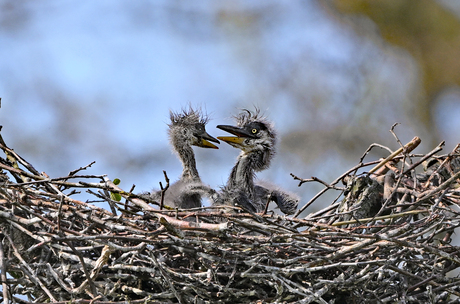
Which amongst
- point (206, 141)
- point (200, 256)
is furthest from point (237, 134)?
point (200, 256)

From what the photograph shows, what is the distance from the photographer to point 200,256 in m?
2.35

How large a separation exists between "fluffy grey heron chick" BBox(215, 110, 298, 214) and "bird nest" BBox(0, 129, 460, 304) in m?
0.87

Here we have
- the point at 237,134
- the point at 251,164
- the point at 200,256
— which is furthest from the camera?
the point at 237,134

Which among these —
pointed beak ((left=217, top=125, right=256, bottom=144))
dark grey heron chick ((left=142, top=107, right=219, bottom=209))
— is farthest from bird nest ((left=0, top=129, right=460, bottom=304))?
pointed beak ((left=217, top=125, right=256, bottom=144))

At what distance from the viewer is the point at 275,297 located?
94.6 inches

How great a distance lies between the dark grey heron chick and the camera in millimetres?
3436

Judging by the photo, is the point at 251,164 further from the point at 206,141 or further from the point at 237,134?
the point at 206,141

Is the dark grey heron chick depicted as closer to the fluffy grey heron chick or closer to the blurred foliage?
the fluffy grey heron chick

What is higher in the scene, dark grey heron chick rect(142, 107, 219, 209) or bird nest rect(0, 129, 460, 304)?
dark grey heron chick rect(142, 107, 219, 209)

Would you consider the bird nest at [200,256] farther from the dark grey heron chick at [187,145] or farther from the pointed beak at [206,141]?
the pointed beak at [206,141]

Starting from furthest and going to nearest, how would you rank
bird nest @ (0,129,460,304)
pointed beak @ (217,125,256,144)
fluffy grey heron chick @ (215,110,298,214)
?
1. pointed beak @ (217,125,256,144)
2. fluffy grey heron chick @ (215,110,298,214)
3. bird nest @ (0,129,460,304)

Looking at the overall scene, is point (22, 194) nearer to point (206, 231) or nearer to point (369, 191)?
point (206, 231)

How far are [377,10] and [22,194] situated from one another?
3304 millimetres

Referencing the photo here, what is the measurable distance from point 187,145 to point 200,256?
1.65 metres
